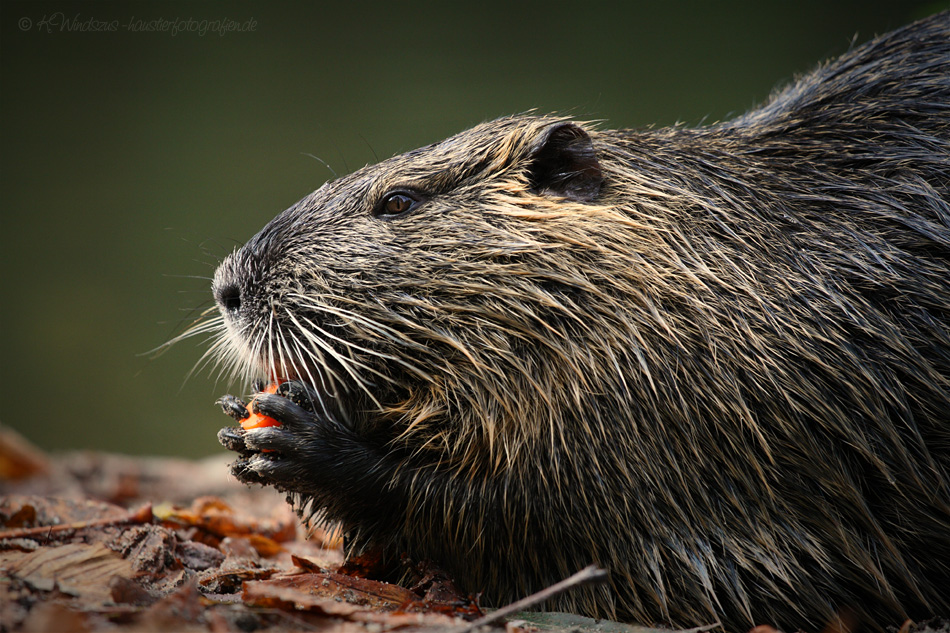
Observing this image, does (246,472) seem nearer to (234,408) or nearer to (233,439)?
(233,439)

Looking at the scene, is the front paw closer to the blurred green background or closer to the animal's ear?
the animal's ear

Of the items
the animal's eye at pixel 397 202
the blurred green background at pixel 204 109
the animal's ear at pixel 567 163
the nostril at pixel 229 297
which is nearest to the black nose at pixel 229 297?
the nostril at pixel 229 297

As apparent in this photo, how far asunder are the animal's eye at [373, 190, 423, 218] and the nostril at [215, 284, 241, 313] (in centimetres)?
54

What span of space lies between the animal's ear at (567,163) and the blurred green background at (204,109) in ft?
19.1

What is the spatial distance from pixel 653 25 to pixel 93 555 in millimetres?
8309

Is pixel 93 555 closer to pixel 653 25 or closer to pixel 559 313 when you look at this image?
pixel 559 313

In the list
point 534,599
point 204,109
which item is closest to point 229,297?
point 534,599

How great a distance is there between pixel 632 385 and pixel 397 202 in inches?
40.3

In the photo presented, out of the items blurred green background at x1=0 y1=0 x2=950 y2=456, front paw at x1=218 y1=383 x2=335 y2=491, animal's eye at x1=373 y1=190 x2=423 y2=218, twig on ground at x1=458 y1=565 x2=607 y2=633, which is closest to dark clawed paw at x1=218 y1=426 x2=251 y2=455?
→ front paw at x1=218 y1=383 x2=335 y2=491

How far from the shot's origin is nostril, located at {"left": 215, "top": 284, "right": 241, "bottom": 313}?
2570 mm

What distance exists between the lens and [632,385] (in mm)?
2305

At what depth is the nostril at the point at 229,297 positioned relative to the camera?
2.57 metres

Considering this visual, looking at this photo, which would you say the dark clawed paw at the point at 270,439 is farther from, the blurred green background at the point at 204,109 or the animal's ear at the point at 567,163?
the blurred green background at the point at 204,109

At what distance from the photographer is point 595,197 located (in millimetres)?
2670
